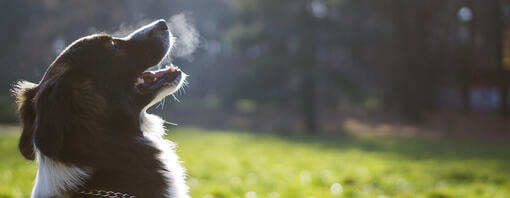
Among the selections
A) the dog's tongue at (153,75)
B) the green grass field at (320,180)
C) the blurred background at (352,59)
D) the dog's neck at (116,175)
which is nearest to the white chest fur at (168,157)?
the dog's neck at (116,175)

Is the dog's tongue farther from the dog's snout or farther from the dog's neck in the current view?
the dog's neck

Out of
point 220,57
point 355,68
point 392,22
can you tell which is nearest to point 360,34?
point 392,22

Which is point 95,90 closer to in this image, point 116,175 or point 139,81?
point 139,81

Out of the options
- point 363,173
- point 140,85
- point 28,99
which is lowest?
point 28,99

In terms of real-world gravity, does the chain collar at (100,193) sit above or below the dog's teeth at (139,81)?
below

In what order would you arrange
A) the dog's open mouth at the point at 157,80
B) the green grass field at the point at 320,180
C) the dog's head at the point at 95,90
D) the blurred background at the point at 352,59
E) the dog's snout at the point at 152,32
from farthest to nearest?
the blurred background at the point at 352,59
the green grass field at the point at 320,180
the dog's snout at the point at 152,32
the dog's open mouth at the point at 157,80
the dog's head at the point at 95,90

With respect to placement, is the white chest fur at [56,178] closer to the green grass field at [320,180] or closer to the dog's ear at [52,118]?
the dog's ear at [52,118]

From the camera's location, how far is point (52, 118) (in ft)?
8.17

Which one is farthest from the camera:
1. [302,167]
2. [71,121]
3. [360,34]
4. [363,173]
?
[360,34]

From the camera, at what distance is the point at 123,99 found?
3145mm

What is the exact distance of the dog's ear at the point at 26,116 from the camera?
114 inches

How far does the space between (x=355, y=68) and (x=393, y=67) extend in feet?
26.3

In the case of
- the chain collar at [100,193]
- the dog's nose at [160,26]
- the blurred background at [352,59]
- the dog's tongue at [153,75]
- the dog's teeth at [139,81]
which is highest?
the blurred background at [352,59]

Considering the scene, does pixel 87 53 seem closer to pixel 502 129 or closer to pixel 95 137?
pixel 95 137
